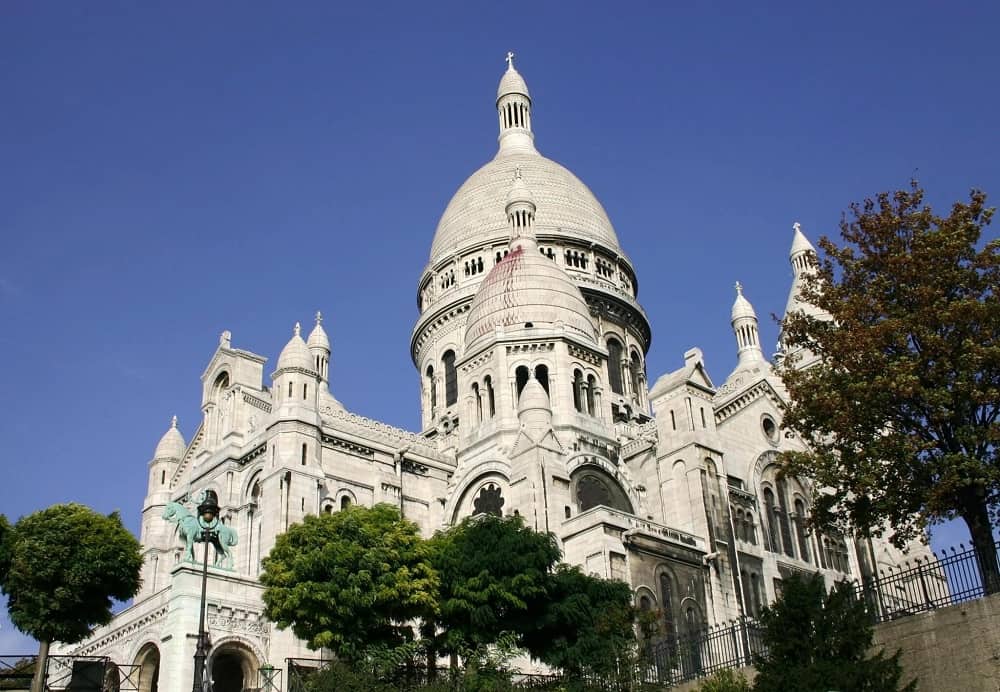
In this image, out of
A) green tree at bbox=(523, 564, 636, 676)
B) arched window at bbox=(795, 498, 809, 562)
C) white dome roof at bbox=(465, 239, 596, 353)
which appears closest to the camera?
green tree at bbox=(523, 564, 636, 676)

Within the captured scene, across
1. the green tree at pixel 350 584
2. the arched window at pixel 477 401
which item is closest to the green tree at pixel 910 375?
the green tree at pixel 350 584

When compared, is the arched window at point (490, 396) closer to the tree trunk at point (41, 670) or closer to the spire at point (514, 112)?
the tree trunk at point (41, 670)

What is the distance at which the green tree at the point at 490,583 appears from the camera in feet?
122

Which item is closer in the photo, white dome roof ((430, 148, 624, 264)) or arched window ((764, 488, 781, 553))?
arched window ((764, 488, 781, 553))

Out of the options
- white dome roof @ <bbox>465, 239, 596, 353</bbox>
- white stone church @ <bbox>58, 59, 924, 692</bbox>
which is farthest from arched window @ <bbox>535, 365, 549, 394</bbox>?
white dome roof @ <bbox>465, 239, 596, 353</bbox>

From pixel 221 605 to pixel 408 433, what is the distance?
18.6 m

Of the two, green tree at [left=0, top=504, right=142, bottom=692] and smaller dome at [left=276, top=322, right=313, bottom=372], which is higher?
smaller dome at [left=276, top=322, right=313, bottom=372]

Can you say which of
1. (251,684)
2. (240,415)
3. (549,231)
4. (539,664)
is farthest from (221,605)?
(549,231)

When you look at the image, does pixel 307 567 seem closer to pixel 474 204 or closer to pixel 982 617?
pixel 982 617

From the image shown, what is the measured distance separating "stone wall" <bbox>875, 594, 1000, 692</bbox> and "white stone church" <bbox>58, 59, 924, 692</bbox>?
1847cm

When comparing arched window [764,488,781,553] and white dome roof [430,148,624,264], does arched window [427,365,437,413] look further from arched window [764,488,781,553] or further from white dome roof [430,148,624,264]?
arched window [764,488,781,553]

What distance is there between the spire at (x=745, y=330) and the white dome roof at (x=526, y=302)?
17.0 m

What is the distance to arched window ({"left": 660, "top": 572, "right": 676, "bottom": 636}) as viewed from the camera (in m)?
45.0

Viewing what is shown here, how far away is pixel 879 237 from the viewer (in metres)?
30.8
